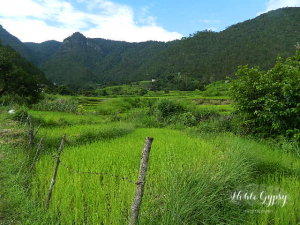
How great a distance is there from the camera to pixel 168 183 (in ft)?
9.34

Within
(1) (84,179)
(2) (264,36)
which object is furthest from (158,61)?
(1) (84,179)

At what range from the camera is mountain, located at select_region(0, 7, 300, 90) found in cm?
6316

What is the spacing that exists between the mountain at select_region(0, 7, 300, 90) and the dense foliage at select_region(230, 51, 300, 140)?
55.5 metres

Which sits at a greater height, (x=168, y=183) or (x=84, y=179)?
(x=168, y=183)

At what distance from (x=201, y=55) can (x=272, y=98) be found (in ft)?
275

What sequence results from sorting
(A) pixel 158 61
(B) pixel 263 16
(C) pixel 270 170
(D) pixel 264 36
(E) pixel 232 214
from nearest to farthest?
(E) pixel 232 214 < (C) pixel 270 170 < (D) pixel 264 36 < (B) pixel 263 16 < (A) pixel 158 61

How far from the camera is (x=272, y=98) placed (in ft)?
23.1

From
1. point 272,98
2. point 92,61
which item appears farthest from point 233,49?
point 92,61

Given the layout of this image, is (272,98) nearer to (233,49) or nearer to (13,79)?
(13,79)

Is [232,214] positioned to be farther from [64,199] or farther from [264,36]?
[264,36]

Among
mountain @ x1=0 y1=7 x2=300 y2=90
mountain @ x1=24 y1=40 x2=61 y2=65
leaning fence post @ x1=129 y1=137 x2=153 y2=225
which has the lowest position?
leaning fence post @ x1=129 y1=137 x2=153 y2=225

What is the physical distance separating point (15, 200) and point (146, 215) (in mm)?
2177

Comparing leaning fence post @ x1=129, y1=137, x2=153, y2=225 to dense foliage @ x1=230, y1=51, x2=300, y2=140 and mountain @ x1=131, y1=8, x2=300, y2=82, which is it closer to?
dense foliage @ x1=230, y1=51, x2=300, y2=140

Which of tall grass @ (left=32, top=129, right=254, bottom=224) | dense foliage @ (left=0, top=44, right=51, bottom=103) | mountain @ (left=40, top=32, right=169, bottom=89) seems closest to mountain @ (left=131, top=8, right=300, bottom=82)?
mountain @ (left=40, top=32, right=169, bottom=89)
